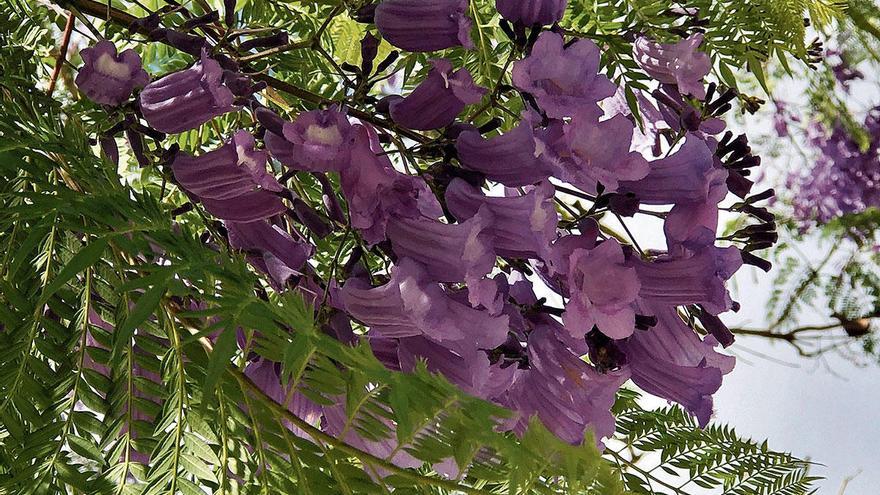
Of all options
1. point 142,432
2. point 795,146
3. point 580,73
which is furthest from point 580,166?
point 795,146

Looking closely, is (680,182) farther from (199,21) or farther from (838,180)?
(838,180)

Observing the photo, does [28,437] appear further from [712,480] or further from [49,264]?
[712,480]

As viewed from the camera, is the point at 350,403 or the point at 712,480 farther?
the point at 712,480

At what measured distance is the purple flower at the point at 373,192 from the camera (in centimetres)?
25

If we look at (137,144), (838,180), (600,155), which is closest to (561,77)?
(600,155)

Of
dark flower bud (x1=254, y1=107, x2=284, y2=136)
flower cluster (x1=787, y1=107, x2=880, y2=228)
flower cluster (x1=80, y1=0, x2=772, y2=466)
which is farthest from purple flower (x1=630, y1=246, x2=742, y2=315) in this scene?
flower cluster (x1=787, y1=107, x2=880, y2=228)

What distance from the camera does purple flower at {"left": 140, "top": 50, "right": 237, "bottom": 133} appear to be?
27 centimetres

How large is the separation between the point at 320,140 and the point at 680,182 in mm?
104

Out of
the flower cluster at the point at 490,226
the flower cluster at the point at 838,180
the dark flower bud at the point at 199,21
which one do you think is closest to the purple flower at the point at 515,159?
the flower cluster at the point at 490,226

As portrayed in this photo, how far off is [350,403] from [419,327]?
5 centimetres

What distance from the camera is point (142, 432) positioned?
0.23m

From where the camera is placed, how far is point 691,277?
0.85ft

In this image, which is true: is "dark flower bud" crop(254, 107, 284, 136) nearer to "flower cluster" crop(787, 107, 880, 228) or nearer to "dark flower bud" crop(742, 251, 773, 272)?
"dark flower bud" crop(742, 251, 773, 272)

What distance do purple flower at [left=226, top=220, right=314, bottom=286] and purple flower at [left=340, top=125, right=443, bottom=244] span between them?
1.0 inches
